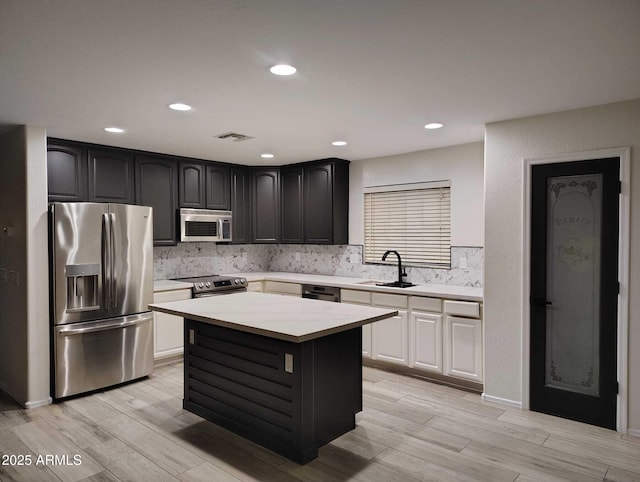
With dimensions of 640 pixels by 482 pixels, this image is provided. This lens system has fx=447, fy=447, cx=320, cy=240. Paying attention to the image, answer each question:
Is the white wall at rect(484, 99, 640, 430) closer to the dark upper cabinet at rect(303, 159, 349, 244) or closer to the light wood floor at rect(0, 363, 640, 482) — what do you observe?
the light wood floor at rect(0, 363, 640, 482)

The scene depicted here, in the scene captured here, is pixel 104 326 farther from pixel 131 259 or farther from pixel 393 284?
pixel 393 284

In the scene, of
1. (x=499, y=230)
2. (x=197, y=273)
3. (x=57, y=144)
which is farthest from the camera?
(x=197, y=273)

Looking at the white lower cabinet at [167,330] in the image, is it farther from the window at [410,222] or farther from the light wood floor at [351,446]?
the window at [410,222]

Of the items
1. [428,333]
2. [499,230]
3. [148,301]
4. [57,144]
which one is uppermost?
[57,144]

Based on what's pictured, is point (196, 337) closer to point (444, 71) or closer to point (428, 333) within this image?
point (428, 333)

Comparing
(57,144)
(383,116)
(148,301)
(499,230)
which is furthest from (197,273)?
(499,230)

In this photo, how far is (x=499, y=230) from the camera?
3.72 metres

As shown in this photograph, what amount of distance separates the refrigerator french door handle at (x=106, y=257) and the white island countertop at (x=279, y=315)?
1039 millimetres

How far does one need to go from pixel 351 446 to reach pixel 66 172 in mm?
3572

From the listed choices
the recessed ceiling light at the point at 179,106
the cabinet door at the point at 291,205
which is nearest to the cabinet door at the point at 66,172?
the recessed ceiling light at the point at 179,106

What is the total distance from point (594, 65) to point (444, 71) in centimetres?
81

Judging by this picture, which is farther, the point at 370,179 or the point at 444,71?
the point at 370,179

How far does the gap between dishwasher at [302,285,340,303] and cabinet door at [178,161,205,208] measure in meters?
1.66

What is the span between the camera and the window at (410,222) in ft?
16.0
